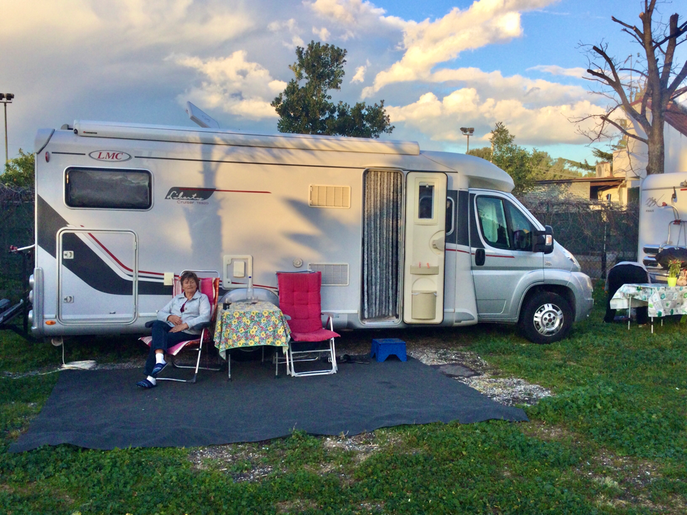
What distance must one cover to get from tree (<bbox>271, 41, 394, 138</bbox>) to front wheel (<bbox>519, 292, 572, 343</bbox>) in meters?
9.62

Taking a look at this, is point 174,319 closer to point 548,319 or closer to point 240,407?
point 240,407

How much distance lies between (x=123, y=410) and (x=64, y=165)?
2.71 meters

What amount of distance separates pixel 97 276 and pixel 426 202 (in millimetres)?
3754

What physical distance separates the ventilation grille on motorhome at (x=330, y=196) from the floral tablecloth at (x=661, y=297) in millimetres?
4352

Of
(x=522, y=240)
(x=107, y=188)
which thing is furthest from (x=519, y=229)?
(x=107, y=188)

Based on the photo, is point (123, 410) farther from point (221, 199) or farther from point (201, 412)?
point (221, 199)

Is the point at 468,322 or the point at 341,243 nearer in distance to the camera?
the point at 341,243

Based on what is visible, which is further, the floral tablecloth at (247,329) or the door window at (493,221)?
the door window at (493,221)

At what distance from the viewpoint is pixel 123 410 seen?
191 inches

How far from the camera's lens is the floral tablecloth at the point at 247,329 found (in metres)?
5.69

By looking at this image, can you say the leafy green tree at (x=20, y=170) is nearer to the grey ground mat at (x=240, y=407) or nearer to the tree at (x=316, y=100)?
the tree at (x=316, y=100)

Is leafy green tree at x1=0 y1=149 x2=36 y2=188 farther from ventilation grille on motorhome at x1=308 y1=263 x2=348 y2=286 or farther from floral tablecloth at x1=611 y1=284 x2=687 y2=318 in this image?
floral tablecloth at x1=611 y1=284 x2=687 y2=318

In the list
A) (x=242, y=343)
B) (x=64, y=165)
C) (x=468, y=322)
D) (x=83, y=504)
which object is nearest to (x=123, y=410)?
(x=242, y=343)

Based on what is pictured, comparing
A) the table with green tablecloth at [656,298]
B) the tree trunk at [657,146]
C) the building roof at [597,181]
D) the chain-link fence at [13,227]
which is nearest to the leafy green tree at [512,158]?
the building roof at [597,181]
